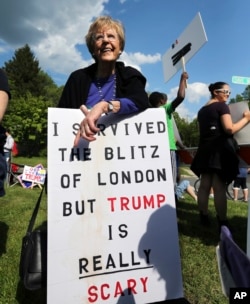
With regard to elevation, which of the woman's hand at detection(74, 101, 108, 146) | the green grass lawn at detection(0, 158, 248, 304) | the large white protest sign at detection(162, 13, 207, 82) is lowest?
the green grass lawn at detection(0, 158, 248, 304)

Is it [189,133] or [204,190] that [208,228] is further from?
[189,133]

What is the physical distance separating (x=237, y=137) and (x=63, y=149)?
2305mm

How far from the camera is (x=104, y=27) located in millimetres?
2100

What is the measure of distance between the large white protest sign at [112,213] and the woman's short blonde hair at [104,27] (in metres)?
0.52

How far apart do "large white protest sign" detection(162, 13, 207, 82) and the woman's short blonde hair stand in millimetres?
1225

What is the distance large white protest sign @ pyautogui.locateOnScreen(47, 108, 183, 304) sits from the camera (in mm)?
1835

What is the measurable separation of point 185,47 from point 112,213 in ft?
6.88

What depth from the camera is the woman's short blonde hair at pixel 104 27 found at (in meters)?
2.11

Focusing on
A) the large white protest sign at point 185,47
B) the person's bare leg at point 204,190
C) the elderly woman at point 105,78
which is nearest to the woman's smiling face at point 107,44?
the elderly woman at point 105,78

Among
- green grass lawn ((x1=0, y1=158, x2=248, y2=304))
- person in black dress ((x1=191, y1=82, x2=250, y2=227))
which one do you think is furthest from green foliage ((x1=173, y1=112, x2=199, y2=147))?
person in black dress ((x1=191, y1=82, x2=250, y2=227))

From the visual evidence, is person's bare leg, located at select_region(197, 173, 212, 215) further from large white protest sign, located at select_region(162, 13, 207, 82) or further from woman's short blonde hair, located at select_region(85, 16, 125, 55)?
woman's short blonde hair, located at select_region(85, 16, 125, 55)

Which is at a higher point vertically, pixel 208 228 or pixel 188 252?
pixel 208 228

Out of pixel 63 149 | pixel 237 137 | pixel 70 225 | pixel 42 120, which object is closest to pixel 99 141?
pixel 63 149

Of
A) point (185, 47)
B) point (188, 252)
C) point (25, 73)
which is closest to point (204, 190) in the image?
point (188, 252)
